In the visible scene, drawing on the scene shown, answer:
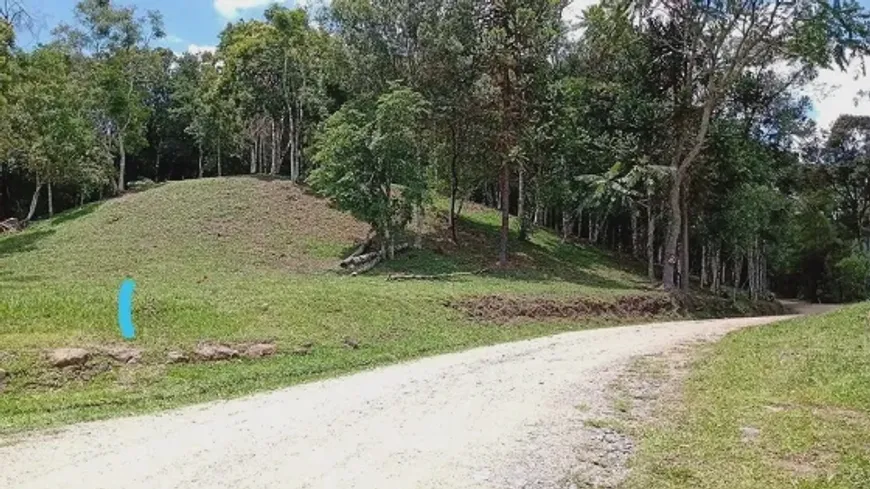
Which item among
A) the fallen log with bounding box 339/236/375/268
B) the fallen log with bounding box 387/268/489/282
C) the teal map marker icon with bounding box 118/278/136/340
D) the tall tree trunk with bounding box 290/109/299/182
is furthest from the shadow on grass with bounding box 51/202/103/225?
the teal map marker icon with bounding box 118/278/136/340

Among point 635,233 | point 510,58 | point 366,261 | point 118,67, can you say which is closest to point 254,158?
point 118,67

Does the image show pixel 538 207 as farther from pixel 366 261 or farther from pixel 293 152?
pixel 366 261

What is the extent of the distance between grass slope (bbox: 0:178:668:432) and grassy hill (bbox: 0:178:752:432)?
58 mm

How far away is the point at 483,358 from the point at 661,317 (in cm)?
1544

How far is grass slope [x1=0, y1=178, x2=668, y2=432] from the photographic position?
39.9 ft

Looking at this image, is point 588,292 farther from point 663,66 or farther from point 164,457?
point 164,457

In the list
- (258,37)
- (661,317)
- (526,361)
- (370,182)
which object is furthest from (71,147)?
(526,361)

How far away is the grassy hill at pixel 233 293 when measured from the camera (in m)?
12.2

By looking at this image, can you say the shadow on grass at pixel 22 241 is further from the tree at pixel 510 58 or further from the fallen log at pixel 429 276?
the tree at pixel 510 58

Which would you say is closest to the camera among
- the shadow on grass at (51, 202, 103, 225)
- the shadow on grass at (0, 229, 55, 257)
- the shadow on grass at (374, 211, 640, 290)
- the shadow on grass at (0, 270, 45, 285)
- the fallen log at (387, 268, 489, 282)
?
the shadow on grass at (0, 270, 45, 285)

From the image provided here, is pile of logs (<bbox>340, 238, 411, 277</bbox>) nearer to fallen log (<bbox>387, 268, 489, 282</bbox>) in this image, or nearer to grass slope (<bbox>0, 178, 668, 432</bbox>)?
grass slope (<bbox>0, 178, 668, 432</bbox>)

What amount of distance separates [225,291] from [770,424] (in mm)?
13814

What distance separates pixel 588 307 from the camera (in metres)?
25.2

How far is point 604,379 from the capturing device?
12047 mm
